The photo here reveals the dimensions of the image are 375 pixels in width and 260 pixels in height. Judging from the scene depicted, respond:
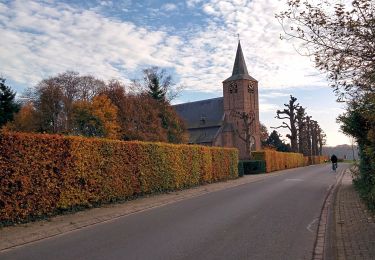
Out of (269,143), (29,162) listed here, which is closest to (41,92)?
(29,162)

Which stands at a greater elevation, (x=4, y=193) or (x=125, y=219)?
(x=4, y=193)

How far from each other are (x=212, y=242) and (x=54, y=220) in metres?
5.67

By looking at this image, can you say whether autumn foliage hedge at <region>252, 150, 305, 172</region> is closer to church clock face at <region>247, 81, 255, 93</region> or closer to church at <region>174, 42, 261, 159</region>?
church at <region>174, 42, 261, 159</region>

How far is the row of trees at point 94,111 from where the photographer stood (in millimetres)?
54844

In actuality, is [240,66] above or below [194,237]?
above

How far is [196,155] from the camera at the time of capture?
86.0 feet

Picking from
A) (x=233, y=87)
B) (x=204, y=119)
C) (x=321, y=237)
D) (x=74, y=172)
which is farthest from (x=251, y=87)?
(x=321, y=237)

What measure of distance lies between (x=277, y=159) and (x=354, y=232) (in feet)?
144

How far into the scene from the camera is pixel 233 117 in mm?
91750

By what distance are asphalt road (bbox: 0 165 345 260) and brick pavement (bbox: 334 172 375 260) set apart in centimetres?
59

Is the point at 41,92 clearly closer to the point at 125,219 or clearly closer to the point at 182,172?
the point at 182,172

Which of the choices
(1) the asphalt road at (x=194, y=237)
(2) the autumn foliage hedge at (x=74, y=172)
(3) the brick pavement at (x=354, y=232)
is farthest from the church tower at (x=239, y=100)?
(1) the asphalt road at (x=194, y=237)

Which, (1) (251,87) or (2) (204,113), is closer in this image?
(1) (251,87)

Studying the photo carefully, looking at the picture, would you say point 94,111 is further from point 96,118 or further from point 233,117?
point 233,117
